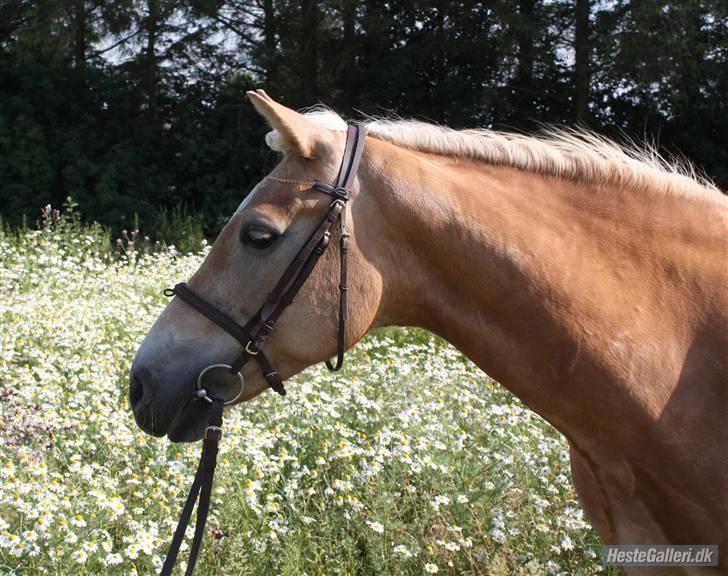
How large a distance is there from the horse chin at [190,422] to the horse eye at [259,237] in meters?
0.45

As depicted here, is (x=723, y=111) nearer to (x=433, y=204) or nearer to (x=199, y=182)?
(x=199, y=182)

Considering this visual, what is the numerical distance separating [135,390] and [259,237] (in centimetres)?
54

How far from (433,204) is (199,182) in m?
11.2

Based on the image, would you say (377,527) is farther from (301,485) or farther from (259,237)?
(259,237)

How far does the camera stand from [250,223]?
1752 mm

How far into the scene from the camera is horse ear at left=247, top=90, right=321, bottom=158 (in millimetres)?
1673

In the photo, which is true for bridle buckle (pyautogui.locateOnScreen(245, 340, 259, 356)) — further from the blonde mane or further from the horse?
the blonde mane

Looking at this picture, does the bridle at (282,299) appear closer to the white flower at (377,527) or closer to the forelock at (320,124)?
the forelock at (320,124)

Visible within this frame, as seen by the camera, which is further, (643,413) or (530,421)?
(530,421)

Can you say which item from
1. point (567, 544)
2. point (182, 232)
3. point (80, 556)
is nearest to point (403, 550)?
point (567, 544)

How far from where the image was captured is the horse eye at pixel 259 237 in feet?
5.72

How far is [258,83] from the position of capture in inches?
517

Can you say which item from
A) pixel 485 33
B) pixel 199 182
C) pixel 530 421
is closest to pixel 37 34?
pixel 199 182

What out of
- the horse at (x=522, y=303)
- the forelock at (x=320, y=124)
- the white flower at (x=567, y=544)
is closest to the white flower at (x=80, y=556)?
the horse at (x=522, y=303)
